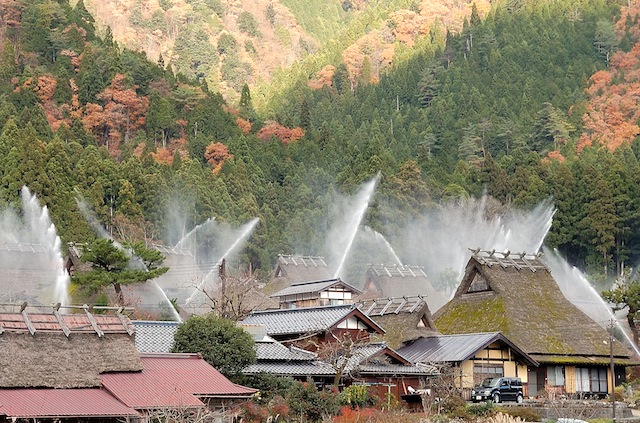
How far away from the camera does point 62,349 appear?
31422 millimetres

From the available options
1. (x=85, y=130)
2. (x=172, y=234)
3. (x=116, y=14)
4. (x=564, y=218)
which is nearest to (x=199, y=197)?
(x=172, y=234)

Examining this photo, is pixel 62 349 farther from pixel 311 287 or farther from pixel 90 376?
pixel 311 287

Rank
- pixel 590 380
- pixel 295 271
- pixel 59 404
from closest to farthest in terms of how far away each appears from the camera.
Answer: pixel 59 404
pixel 590 380
pixel 295 271

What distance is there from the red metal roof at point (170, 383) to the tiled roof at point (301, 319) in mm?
9388

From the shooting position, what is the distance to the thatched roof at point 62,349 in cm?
3025

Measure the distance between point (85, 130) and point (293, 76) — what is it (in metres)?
53.8

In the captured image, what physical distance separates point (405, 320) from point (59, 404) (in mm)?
24025

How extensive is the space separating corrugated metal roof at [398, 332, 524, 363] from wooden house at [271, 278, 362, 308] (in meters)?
11.7

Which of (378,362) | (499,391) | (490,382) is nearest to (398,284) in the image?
(490,382)

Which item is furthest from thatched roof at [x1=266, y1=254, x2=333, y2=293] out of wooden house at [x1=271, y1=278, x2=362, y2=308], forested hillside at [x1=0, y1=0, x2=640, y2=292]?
wooden house at [x1=271, y1=278, x2=362, y2=308]

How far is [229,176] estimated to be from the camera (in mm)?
85750

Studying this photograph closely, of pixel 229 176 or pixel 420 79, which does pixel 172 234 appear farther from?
pixel 420 79

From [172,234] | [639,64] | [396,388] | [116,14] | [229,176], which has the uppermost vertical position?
[116,14]

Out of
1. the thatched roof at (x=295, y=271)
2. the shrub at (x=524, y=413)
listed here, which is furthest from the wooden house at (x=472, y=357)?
the thatched roof at (x=295, y=271)
